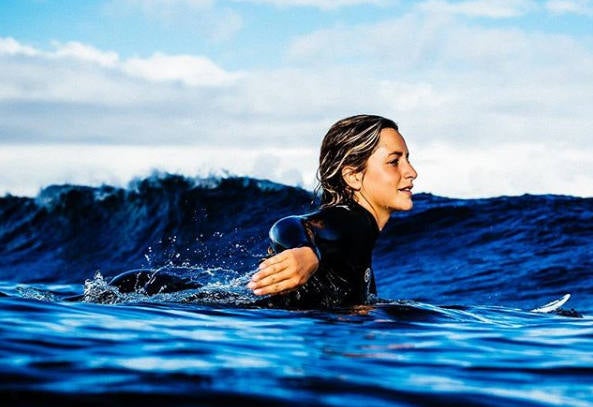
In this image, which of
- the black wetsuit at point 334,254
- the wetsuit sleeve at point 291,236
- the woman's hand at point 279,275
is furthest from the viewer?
the black wetsuit at point 334,254

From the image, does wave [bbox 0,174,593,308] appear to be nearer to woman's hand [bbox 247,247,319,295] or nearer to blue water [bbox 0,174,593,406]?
blue water [bbox 0,174,593,406]

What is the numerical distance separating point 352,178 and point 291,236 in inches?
43.5

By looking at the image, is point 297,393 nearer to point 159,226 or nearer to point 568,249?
point 568,249

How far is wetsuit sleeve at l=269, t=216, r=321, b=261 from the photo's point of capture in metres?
5.08

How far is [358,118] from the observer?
6141 mm

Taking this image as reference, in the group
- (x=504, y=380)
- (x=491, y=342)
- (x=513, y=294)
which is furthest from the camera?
(x=513, y=294)

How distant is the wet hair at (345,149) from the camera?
6051 mm

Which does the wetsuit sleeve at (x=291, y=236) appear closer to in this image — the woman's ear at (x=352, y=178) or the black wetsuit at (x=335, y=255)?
the black wetsuit at (x=335, y=255)

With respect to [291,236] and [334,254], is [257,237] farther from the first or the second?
[291,236]


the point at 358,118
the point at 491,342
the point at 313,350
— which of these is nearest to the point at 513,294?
the point at 358,118

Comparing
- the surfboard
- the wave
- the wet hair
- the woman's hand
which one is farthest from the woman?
the wave

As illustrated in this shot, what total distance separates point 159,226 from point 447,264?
7643mm

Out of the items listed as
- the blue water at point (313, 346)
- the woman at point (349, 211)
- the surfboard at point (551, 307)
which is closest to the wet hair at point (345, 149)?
the woman at point (349, 211)

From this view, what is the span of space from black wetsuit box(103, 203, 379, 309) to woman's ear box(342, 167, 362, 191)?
0.59 feet
